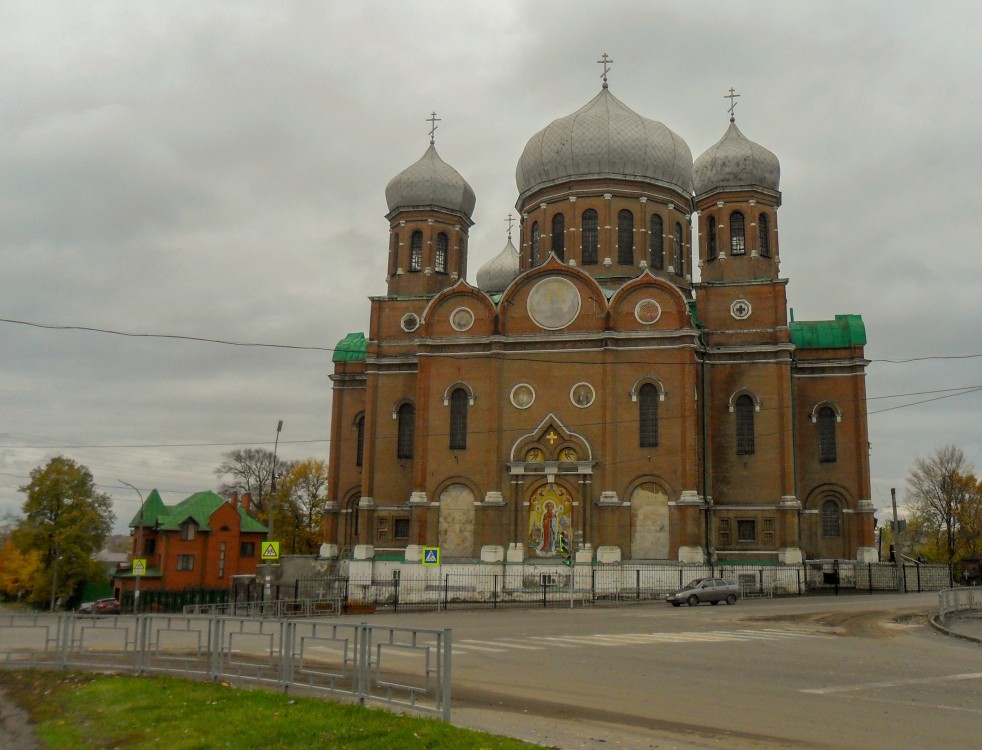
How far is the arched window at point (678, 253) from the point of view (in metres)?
44.0

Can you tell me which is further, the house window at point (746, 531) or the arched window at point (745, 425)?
the arched window at point (745, 425)

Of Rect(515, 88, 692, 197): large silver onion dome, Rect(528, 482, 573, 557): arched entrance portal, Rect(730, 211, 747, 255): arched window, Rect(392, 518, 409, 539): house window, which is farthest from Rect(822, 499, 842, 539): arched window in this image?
Rect(392, 518, 409, 539): house window

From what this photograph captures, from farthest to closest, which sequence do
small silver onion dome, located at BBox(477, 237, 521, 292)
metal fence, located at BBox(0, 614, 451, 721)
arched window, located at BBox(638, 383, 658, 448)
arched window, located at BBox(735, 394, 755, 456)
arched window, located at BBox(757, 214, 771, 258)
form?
1. small silver onion dome, located at BBox(477, 237, 521, 292)
2. arched window, located at BBox(757, 214, 771, 258)
3. arched window, located at BBox(735, 394, 755, 456)
4. arched window, located at BBox(638, 383, 658, 448)
5. metal fence, located at BBox(0, 614, 451, 721)

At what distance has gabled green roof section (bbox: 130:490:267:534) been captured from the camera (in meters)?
53.7

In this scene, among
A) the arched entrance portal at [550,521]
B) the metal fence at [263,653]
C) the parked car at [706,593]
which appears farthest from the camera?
the arched entrance portal at [550,521]

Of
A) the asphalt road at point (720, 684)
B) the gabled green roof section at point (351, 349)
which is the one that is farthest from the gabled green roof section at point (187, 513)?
the asphalt road at point (720, 684)

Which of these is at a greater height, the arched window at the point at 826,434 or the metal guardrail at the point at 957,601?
the arched window at the point at 826,434

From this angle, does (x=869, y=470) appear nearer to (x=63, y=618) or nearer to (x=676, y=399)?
(x=676, y=399)

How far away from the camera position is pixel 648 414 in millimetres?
38125

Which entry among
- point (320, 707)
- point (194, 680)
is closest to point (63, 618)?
point (194, 680)

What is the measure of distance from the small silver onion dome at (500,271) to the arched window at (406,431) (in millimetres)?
11321

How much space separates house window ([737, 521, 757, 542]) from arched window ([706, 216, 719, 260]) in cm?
1199

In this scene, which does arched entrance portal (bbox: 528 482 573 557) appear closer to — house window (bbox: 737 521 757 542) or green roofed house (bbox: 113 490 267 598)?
house window (bbox: 737 521 757 542)

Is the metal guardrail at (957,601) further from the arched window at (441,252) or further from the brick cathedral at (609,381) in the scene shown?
the arched window at (441,252)
